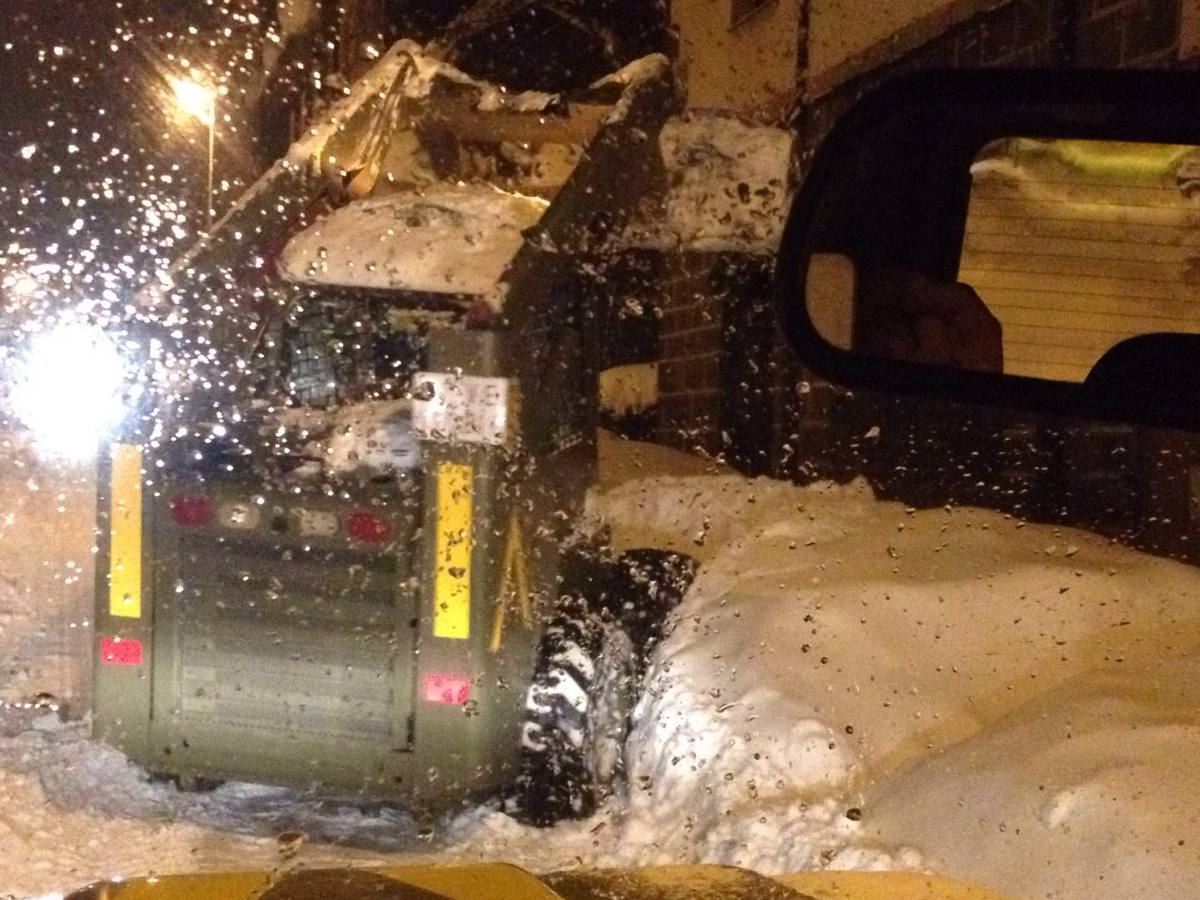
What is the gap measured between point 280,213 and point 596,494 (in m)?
1.75

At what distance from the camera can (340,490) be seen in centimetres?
536

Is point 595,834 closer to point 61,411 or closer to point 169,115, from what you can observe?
point 61,411

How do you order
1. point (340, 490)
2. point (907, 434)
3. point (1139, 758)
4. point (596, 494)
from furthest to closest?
point (907, 434)
point (596, 494)
point (340, 490)
point (1139, 758)

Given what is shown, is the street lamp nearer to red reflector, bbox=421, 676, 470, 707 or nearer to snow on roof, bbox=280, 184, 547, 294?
snow on roof, bbox=280, 184, 547, 294

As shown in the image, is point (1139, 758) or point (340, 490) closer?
point (1139, 758)

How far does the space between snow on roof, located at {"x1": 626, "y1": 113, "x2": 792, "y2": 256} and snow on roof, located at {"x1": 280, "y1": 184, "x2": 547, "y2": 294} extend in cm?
123

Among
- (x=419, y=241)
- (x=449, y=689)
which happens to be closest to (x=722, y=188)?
(x=419, y=241)

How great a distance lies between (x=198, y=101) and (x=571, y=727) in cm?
1055

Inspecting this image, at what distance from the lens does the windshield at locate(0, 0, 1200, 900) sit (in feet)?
13.0

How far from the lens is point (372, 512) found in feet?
17.5

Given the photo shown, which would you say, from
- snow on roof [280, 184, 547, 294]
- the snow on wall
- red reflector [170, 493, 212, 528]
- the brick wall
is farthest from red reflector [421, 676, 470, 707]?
the brick wall

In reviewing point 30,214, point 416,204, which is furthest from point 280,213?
point 30,214

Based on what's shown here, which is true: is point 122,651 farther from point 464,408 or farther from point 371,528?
point 464,408

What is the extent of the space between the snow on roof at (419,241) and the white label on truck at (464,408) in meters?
0.33
